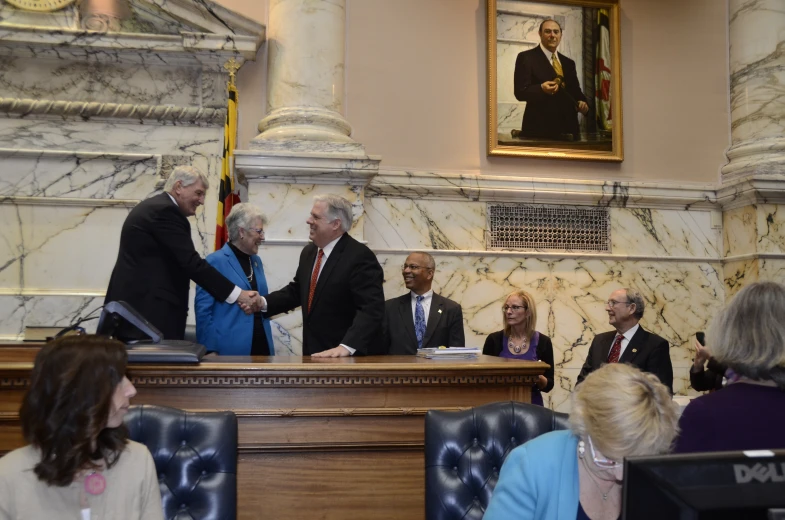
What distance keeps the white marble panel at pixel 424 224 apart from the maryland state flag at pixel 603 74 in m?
1.57

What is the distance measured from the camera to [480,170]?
734 centimetres

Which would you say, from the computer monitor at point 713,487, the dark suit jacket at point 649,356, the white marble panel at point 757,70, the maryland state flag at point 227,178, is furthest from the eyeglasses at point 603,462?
the white marble panel at point 757,70

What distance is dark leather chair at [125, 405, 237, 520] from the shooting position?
2.37m

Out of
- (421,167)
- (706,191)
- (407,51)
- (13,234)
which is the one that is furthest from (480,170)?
(13,234)

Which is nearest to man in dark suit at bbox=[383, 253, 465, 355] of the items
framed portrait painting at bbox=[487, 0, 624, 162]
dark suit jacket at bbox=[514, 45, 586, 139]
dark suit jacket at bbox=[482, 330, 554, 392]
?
dark suit jacket at bbox=[482, 330, 554, 392]

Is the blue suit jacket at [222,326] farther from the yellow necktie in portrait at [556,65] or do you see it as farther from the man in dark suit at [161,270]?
the yellow necktie in portrait at [556,65]

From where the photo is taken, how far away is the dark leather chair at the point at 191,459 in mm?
2365

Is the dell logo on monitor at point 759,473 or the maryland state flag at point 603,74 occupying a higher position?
the maryland state flag at point 603,74

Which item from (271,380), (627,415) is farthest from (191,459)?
(627,415)

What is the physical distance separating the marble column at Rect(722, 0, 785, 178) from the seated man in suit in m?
2.48

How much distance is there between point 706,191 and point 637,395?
6.09 meters

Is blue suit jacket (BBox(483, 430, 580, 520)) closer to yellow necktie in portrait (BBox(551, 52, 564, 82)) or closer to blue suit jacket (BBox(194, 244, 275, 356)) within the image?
blue suit jacket (BBox(194, 244, 275, 356))

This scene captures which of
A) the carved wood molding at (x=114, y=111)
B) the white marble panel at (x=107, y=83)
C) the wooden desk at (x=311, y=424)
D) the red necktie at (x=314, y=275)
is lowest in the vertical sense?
the wooden desk at (x=311, y=424)

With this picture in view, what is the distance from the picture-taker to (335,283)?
14.6 ft
